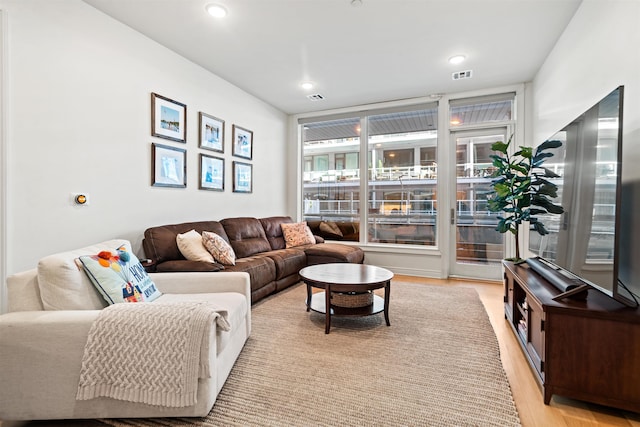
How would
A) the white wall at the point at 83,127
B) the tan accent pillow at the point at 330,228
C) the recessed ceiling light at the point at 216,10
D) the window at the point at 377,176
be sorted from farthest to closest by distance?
the tan accent pillow at the point at 330,228, the window at the point at 377,176, the recessed ceiling light at the point at 216,10, the white wall at the point at 83,127

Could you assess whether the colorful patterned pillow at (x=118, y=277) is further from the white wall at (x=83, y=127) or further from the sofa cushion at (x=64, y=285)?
the white wall at (x=83, y=127)

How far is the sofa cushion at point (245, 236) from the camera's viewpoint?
3.89m

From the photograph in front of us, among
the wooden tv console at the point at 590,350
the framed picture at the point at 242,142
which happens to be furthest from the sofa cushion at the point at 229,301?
the framed picture at the point at 242,142

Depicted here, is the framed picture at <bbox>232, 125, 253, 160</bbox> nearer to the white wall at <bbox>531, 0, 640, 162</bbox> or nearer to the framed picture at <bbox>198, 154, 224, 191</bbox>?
the framed picture at <bbox>198, 154, 224, 191</bbox>

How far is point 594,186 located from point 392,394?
1641 mm

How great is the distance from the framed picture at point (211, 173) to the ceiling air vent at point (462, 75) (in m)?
3.24

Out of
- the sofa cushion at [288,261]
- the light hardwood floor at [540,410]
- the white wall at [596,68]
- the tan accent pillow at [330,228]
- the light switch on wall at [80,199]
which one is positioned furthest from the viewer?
the tan accent pillow at [330,228]

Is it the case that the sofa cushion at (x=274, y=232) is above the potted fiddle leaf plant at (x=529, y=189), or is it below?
below

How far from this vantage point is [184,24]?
2.95 metres

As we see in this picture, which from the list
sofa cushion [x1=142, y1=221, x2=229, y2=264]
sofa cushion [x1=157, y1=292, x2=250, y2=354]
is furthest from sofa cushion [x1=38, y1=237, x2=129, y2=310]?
sofa cushion [x1=142, y1=221, x2=229, y2=264]

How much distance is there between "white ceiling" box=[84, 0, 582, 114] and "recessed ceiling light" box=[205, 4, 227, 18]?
0.05 meters

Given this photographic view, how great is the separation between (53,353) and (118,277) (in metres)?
0.47

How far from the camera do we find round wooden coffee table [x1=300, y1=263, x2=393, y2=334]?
104 inches

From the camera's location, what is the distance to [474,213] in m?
4.74
